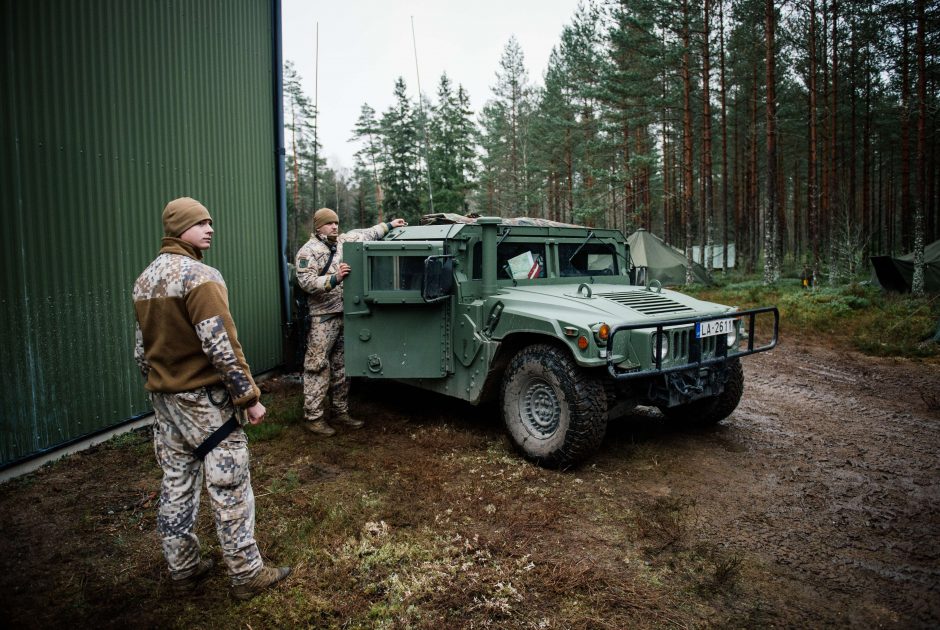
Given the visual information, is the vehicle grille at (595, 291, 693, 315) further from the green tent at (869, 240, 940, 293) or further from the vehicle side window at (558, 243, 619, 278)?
the green tent at (869, 240, 940, 293)

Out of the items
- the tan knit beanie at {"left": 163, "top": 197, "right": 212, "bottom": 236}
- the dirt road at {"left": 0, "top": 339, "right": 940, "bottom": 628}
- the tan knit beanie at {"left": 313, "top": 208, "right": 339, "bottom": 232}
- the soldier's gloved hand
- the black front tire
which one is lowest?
the dirt road at {"left": 0, "top": 339, "right": 940, "bottom": 628}

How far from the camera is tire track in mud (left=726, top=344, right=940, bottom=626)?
107 inches

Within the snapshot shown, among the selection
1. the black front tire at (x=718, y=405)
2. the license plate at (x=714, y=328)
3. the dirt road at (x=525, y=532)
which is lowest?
the dirt road at (x=525, y=532)

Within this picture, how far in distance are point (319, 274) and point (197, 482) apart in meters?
2.60

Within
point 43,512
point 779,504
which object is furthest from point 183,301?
point 779,504

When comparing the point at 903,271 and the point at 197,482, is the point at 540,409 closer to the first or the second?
the point at 197,482

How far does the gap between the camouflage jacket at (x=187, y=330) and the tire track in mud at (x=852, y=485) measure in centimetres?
292

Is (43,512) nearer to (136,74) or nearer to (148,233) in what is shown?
(148,233)

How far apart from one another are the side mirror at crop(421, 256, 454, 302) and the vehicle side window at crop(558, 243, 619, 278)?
4.00 feet

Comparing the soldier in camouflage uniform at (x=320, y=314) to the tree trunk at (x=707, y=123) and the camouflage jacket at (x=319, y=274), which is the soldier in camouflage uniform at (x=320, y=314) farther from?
the tree trunk at (x=707, y=123)

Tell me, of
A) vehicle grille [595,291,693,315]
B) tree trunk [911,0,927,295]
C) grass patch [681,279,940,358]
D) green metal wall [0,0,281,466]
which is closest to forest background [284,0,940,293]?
tree trunk [911,0,927,295]

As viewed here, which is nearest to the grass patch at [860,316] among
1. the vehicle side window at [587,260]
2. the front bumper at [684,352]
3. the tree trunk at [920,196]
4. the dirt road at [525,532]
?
the tree trunk at [920,196]

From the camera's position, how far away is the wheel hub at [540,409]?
4034mm

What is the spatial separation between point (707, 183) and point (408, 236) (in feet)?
→ 53.3
